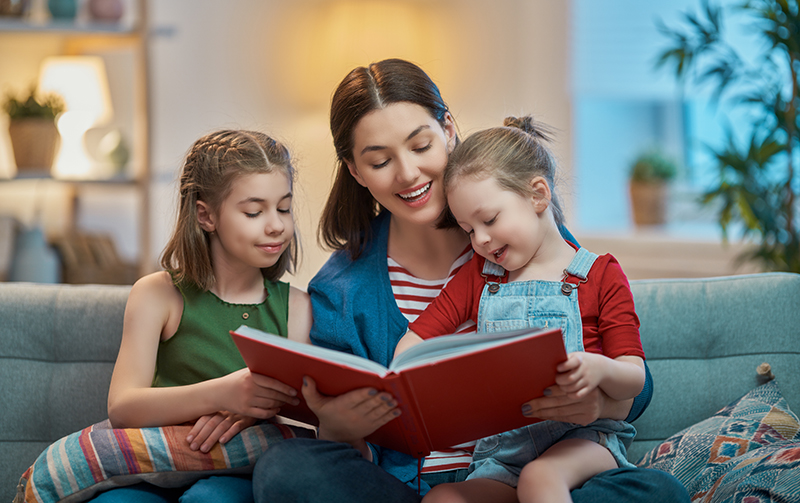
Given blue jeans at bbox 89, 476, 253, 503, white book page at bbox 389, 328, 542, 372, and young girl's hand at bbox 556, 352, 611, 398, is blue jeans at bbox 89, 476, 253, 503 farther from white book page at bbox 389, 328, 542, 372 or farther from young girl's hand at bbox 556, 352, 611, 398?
young girl's hand at bbox 556, 352, 611, 398

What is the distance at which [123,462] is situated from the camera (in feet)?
3.85

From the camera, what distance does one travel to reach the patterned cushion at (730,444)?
4.22ft

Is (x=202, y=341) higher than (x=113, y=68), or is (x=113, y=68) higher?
(x=113, y=68)

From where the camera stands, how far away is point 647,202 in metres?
3.21

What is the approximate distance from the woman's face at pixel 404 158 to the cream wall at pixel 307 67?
1.82 metres

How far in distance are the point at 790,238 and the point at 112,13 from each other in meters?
2.70

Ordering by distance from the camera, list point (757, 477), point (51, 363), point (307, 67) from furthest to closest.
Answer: point (307, 67) < point (51, 363) < point (757, 477)

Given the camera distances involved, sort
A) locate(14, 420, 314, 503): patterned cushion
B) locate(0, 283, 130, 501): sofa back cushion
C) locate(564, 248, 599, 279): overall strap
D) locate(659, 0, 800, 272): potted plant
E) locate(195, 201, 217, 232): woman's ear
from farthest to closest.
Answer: locate(659, 0, 800, 272): potted plant
locate(0, 283, 130, 501): sofa back cushion
locate(195, 201, 217, 232): woman's ear
locate(564, 248, 599, 279): overall strap
locate(14, 420, 314, 503): patterned cushion

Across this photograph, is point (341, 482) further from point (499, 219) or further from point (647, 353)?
point (647, 353)

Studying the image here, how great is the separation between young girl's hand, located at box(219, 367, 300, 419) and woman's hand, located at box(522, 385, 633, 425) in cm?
38

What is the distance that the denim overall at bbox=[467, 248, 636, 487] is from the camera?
123 centimetres

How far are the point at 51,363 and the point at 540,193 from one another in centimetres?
111

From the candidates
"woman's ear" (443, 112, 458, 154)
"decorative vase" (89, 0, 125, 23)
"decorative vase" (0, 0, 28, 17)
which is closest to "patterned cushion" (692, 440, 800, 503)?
"woman's ear" (443, 112, 458, 154)

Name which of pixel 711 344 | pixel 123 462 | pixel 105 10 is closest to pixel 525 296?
pixel 711 344
